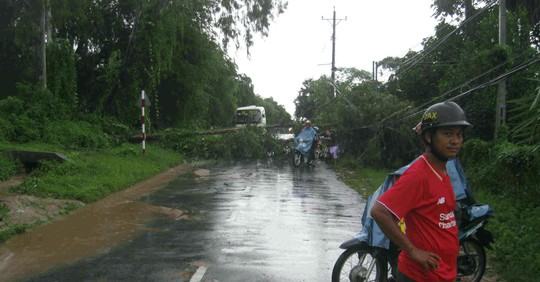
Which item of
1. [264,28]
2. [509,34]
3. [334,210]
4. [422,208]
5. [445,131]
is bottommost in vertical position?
[334,210]

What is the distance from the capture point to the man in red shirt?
10.3 feet

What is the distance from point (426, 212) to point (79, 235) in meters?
6.79

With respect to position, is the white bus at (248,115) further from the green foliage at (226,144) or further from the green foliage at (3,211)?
the green foliage at (3,211)

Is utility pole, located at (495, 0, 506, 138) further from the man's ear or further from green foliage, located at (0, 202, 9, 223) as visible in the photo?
the man's ear

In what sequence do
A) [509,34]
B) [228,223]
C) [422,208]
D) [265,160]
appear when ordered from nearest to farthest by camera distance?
[422,208]
[228,223]
[509,34]
[265,160]

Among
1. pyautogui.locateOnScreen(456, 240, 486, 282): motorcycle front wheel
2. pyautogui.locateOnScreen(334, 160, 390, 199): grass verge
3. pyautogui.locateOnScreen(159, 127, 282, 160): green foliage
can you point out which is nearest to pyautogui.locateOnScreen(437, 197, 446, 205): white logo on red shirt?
pyautogui.locateOnScreen(456, 240, 486, 282): motorcycle front wheel

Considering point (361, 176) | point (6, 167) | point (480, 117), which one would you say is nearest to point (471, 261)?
point (6, 167)

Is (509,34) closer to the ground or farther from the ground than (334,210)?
farther from the ground

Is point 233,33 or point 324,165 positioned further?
point 233,33

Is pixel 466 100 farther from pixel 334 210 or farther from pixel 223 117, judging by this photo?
pixel 223 117

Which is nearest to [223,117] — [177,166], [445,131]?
[177,166]

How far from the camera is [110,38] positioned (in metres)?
24.7

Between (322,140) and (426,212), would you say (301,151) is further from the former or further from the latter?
(426,212)

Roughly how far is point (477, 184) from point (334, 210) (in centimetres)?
312
